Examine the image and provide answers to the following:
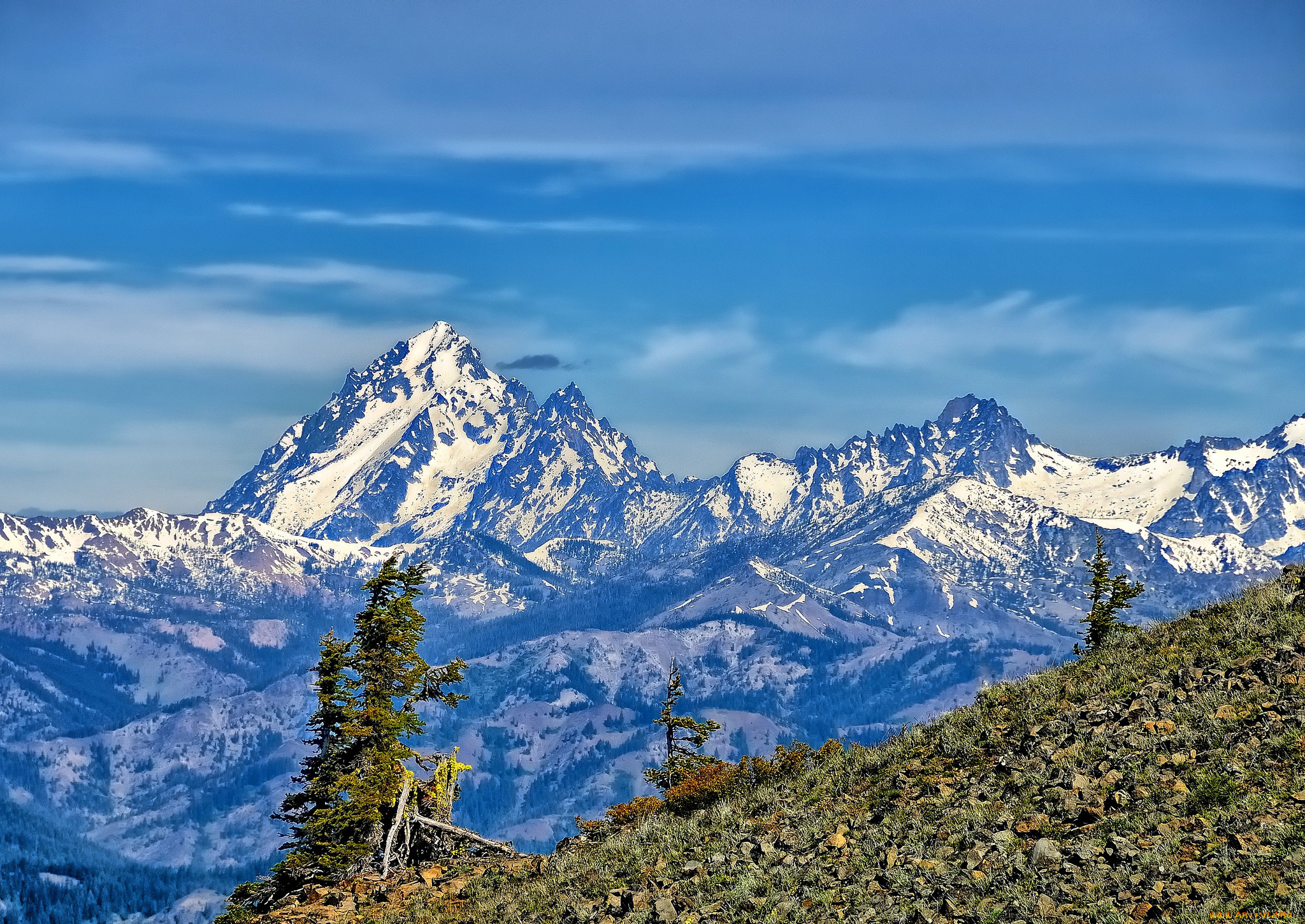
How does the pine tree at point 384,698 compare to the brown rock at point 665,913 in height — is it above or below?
above

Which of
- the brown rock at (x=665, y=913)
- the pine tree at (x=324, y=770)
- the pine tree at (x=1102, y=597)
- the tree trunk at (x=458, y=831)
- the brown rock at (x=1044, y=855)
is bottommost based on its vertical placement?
the brown rock at (x=665, y=913)

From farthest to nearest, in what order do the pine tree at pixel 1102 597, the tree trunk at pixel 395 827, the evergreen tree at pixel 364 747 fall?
the pine tree at pixel 1102 597 < the evergreen tree at pixel 364 747 < the tree trunk at pixel 395 827

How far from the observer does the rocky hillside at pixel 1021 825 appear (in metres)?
22.7

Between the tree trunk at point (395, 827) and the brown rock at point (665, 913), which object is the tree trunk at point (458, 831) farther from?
the brown rock at point (665, 913)

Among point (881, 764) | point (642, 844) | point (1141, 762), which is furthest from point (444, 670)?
point (1141, 762)

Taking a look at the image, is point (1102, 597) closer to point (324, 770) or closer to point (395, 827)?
point (324, 770)

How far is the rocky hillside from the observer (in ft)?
74.6

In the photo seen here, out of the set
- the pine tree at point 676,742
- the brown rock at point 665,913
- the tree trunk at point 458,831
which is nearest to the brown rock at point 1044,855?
the brown rock at point 665,913

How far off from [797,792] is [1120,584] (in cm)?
5051

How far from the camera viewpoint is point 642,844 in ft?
108

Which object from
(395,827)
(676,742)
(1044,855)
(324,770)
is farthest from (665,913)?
(676,742)

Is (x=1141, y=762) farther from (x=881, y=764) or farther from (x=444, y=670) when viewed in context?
(x=444, y=670)

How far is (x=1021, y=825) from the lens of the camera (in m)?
25.5

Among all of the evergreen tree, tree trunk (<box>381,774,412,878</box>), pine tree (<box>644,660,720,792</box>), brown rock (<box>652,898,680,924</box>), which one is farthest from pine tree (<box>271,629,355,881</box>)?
pine tree (<box>644,660,720,792</box>)
